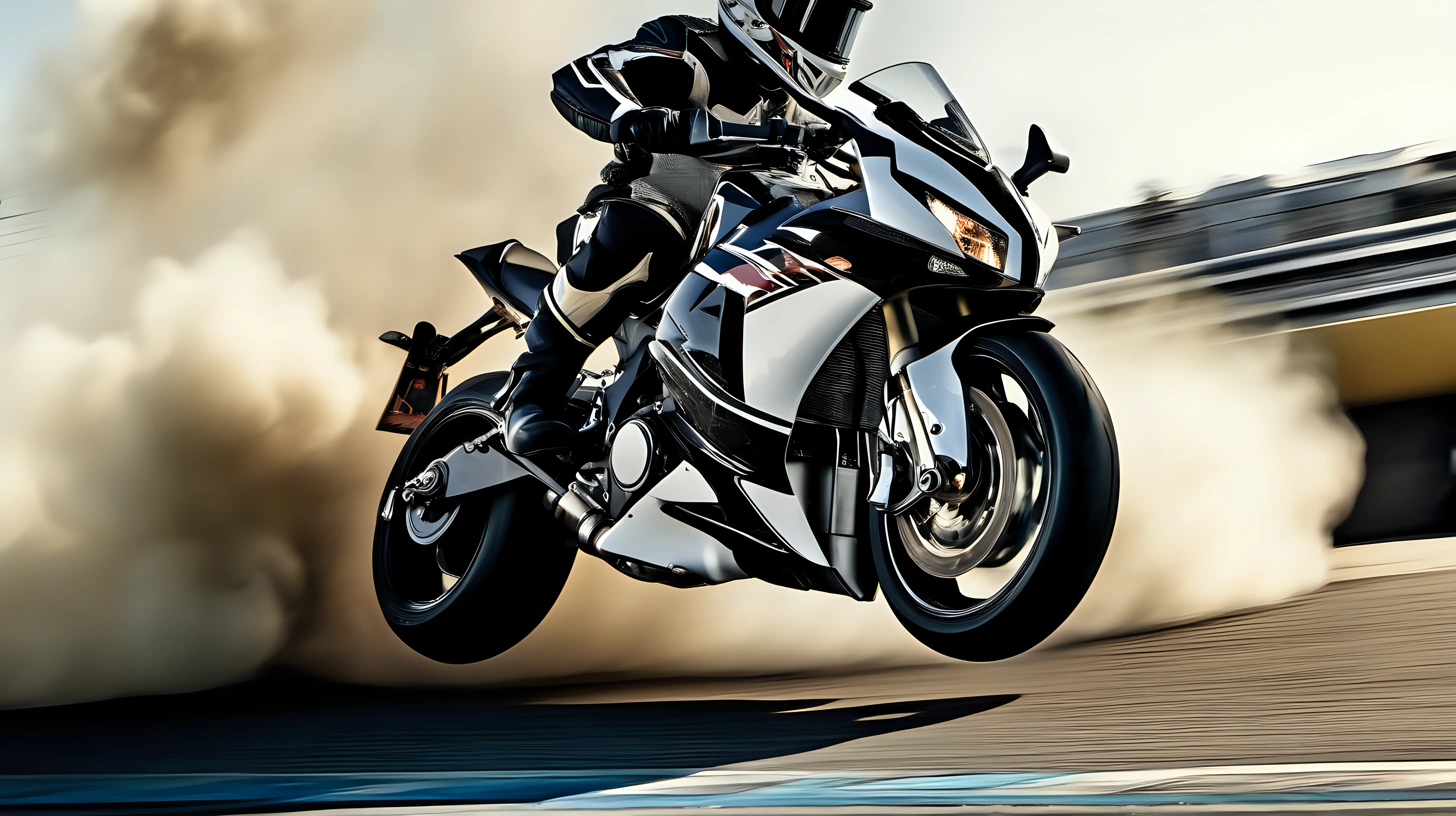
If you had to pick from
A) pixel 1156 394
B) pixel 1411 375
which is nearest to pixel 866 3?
pixel 1156 394

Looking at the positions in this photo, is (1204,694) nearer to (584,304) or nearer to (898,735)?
(898,735)

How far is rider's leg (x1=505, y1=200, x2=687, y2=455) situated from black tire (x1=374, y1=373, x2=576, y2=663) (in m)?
0.27

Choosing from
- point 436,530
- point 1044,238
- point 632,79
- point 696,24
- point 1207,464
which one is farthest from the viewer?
point 1207,464

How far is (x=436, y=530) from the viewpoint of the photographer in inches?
153

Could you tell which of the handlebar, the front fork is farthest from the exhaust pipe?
the handlebar

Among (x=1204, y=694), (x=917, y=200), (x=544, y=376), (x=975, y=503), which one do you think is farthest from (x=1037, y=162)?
(x=544, y=376)

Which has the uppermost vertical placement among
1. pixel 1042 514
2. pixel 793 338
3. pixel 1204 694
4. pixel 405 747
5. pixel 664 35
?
pixel 664 35

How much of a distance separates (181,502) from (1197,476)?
3.81m

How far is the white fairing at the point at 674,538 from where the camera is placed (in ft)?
9.96

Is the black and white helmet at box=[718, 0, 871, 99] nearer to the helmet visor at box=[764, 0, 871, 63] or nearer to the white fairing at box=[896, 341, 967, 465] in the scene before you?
the helmet visor at box=[764, 0, 871, 63]

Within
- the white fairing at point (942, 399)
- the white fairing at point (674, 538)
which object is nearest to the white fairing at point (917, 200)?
the white fairing at point (942, 399)

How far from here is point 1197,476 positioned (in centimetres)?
414

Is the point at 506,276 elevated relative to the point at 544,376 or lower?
elevated

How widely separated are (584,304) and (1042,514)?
1485mm
